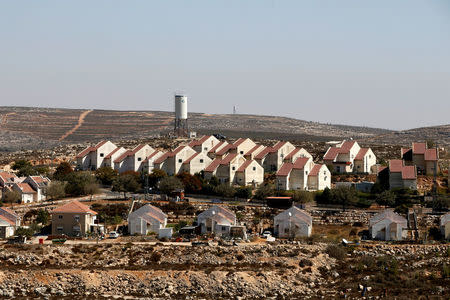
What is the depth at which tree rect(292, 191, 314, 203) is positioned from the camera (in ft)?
197

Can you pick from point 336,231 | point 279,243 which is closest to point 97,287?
point 279,243

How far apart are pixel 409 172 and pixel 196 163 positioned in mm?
18165

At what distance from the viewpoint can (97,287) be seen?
4350cm

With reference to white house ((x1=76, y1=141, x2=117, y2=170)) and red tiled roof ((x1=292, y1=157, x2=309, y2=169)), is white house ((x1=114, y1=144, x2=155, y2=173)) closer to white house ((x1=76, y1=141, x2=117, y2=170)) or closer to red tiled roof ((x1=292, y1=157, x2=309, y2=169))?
white house ((x1=76, y1=141, x2=117, y2=170))

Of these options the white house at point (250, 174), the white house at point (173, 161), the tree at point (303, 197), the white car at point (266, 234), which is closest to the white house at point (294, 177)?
the white house at point (250, 174)

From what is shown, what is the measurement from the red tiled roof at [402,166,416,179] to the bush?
47.8 ft

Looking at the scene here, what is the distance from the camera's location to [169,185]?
2493 inches

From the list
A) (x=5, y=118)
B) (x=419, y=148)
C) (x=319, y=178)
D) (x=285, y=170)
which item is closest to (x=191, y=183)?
(x=285, y=170)

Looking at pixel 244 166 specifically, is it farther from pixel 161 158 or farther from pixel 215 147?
pixel 215 147

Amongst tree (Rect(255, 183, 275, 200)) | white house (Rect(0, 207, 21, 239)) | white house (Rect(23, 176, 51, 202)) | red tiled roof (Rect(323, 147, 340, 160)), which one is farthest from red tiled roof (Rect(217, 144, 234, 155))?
white house (Rect(0, 207, 21, 239))

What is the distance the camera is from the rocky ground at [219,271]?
4300 centimetres

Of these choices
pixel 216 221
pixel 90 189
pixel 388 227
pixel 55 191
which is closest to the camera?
pixel 388 227

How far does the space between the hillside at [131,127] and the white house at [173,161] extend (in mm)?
57584

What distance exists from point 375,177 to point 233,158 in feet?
37.2
